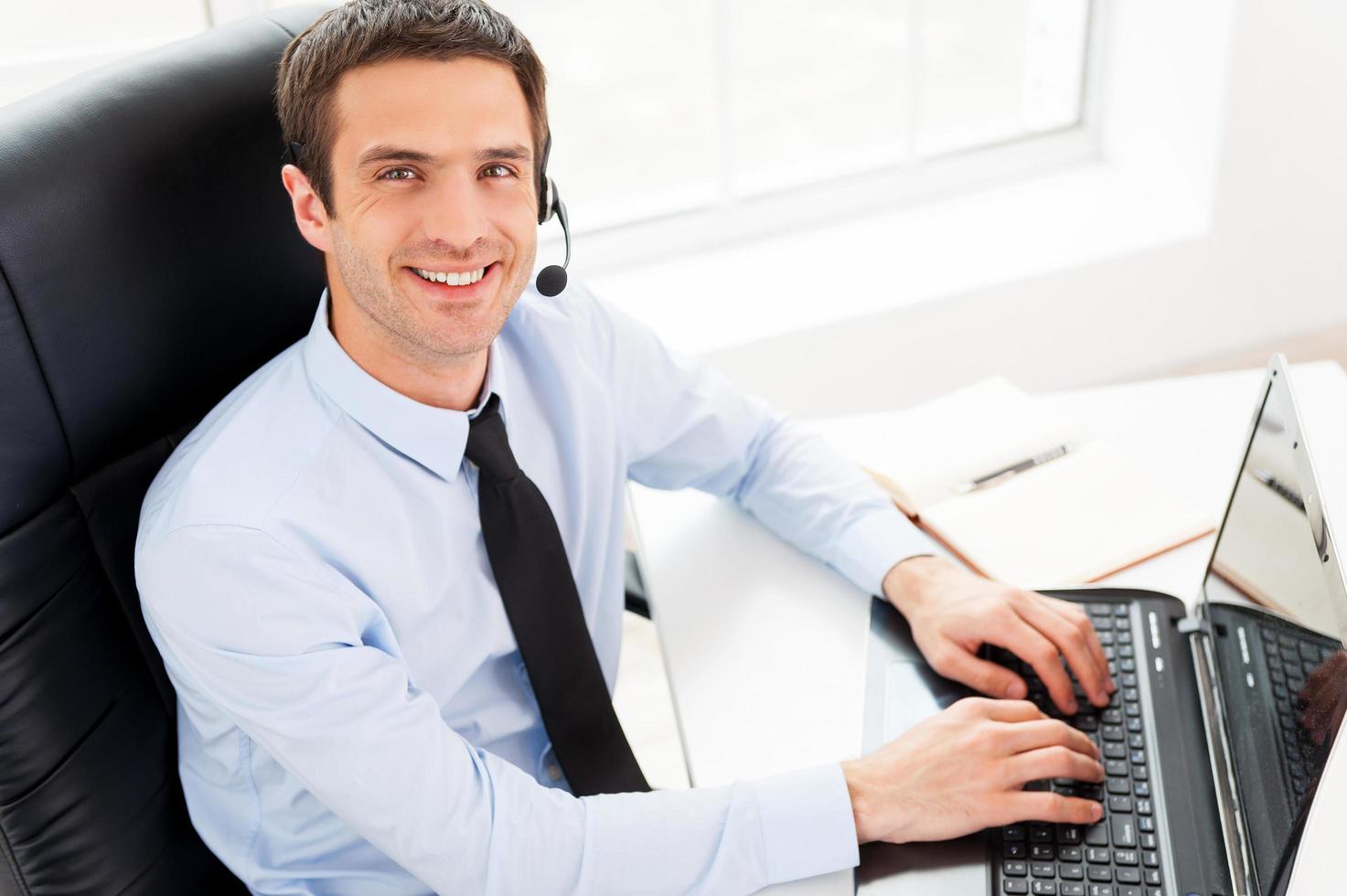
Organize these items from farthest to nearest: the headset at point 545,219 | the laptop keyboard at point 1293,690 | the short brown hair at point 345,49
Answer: the headset at point 545,219
the short brown hair at point 345,49
the laptop keyboard at point 1293,690

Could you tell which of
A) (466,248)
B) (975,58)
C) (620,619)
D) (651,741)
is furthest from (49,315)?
(975,58)

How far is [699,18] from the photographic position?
89.9 inches

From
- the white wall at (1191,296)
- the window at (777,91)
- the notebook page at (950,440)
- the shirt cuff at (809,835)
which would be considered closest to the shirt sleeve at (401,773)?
the shirt cuff at (809,835)

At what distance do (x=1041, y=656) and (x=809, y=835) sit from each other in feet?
0.92

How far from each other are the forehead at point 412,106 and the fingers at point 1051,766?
2.23 ft

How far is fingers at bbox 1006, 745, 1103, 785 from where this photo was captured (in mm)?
964

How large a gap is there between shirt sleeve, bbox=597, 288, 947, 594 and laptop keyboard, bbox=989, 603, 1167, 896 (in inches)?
11.2

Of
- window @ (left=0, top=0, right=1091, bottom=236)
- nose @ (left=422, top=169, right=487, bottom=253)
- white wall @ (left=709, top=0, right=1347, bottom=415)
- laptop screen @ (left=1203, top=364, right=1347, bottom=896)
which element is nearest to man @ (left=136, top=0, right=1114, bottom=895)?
nose @ (left=422, top=169, right=487, bottom=253)

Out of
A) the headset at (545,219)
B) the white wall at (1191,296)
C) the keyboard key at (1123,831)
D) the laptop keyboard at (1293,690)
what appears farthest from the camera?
the white wall at (1191,296)

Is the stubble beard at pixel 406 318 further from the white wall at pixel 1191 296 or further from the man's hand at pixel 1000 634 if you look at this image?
the white wall at pixel 1191 296

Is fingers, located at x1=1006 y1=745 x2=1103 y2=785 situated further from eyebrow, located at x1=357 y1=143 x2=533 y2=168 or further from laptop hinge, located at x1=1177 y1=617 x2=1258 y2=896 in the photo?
eyebrow, located at x1=357 y1=143 x2=533 y2=168

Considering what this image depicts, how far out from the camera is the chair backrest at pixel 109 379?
2.98ft

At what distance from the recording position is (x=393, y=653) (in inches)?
41.1

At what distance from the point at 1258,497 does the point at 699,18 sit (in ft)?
5.06
